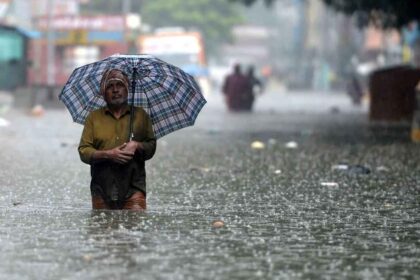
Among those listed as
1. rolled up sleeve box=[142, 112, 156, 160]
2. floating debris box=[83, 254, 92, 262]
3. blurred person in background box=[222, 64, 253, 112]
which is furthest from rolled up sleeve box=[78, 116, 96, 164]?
blurred person in background box=[222, 64, 253, 112]

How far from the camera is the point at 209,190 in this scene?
15.5m

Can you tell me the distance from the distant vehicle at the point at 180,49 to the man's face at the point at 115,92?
201 ft

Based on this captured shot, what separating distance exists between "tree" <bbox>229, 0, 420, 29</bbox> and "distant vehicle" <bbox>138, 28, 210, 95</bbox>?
110 ft

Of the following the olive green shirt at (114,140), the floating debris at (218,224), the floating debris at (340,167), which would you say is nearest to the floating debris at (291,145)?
the floating debris at (340,167)

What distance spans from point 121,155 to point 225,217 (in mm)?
1361

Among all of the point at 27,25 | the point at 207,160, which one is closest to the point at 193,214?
the point at 207,160

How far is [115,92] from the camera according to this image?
37.9 ft

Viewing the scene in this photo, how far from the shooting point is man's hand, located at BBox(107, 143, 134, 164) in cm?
1148

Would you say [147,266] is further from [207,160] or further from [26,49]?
[26,49]

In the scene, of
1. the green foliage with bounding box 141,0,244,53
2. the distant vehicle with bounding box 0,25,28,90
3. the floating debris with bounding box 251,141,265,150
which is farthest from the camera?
the green foliage with bounding box 141,0,244,53

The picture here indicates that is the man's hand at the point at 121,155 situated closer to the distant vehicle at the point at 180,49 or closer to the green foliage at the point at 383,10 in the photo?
the green foliage at the point at 383,10

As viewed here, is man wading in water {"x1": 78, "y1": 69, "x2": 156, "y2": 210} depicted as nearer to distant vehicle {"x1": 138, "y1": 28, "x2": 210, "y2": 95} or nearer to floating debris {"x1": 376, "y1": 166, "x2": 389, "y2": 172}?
floating debris {"x1": 376, "y1": 166, "x2": 389, "y2": 172}

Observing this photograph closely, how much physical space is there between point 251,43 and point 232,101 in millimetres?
111445

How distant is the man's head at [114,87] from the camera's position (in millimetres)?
11477
